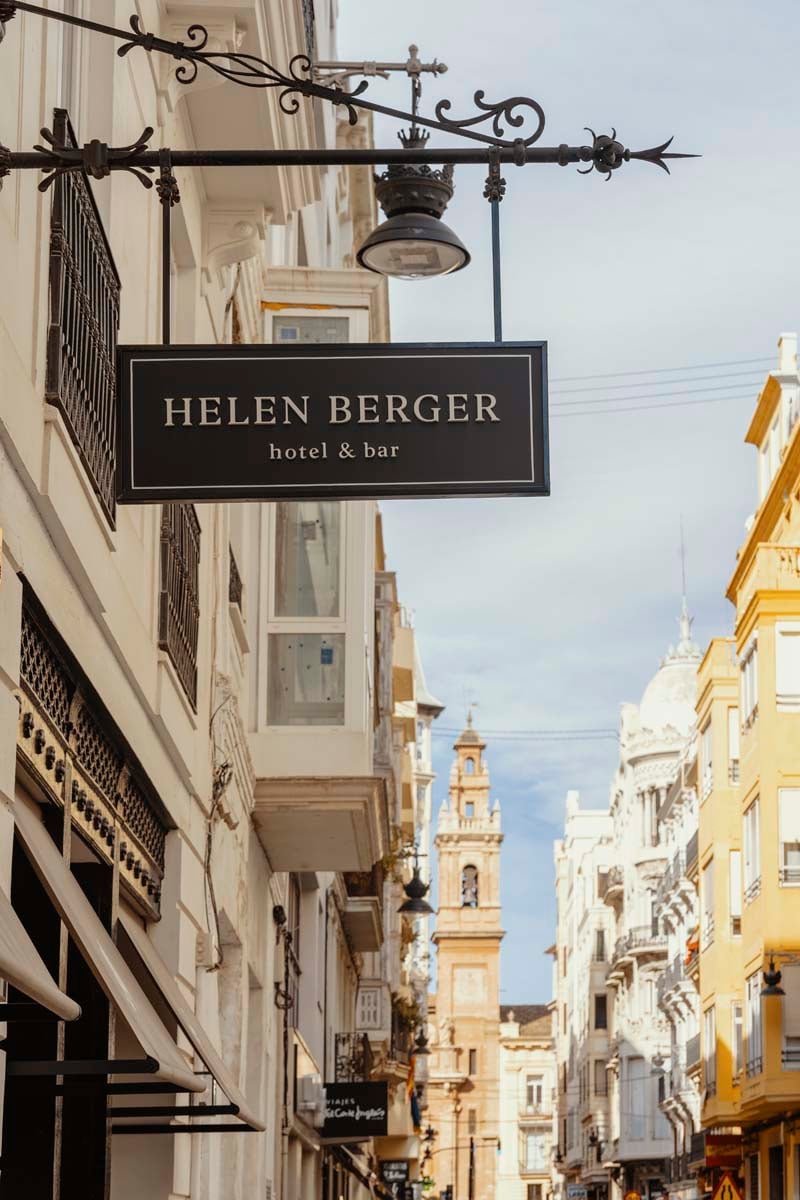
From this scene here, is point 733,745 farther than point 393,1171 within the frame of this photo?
No

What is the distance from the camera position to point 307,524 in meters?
15.6

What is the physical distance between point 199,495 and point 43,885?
142cm

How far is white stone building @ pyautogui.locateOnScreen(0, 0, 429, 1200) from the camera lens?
6.50 metres

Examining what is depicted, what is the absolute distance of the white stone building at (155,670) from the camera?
6496 mm

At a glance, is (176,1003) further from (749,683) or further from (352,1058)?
(749,683)

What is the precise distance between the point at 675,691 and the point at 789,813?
4207cm

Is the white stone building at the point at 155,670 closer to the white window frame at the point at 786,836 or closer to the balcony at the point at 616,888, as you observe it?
the white window frame at the point at 786,836

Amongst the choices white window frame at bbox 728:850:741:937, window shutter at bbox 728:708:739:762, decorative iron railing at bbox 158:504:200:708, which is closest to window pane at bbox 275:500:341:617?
decorative iron railing at bbox 158:504:200:708

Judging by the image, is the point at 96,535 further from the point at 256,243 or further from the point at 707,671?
the point at 707,671

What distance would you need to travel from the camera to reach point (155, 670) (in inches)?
369

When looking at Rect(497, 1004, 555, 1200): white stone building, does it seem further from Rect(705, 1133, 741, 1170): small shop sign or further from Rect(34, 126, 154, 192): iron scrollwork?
Rect(34, 126, 154, 192): iron scrollwork

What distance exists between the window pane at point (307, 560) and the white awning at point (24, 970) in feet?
33.4

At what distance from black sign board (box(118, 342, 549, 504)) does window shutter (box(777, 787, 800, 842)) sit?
32275mm

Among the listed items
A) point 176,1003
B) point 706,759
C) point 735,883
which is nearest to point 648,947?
point 706,759
